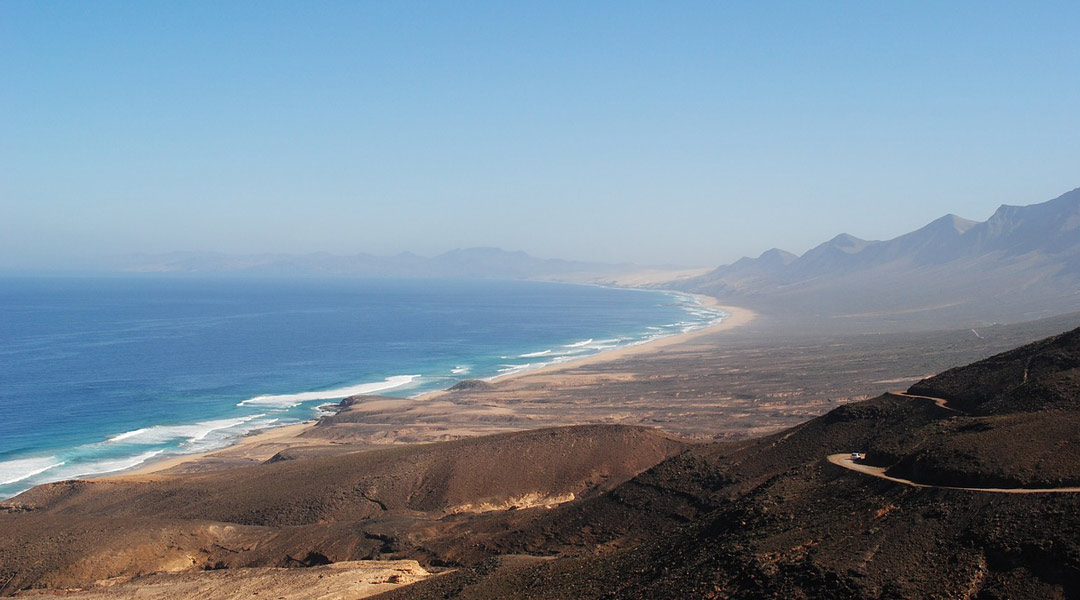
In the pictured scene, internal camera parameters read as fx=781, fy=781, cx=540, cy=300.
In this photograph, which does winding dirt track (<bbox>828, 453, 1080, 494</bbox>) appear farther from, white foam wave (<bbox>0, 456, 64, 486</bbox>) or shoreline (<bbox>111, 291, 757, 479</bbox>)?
white foam wave (<bbox>0, 456, 64, 486</bbox>)

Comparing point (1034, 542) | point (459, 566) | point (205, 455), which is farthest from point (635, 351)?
point (1034, 542)

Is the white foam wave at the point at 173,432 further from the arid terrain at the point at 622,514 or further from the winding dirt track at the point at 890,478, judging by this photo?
the winding dirt track at the point at 890,478

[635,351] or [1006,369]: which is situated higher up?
[1006,369]

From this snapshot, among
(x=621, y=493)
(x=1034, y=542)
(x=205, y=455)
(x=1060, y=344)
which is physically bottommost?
(x=205, y=455)

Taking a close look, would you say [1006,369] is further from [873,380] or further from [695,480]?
[873,380]

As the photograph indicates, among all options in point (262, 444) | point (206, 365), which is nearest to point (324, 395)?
point (262, 444)

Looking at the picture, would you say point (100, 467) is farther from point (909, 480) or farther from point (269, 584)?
point (909, 480)
